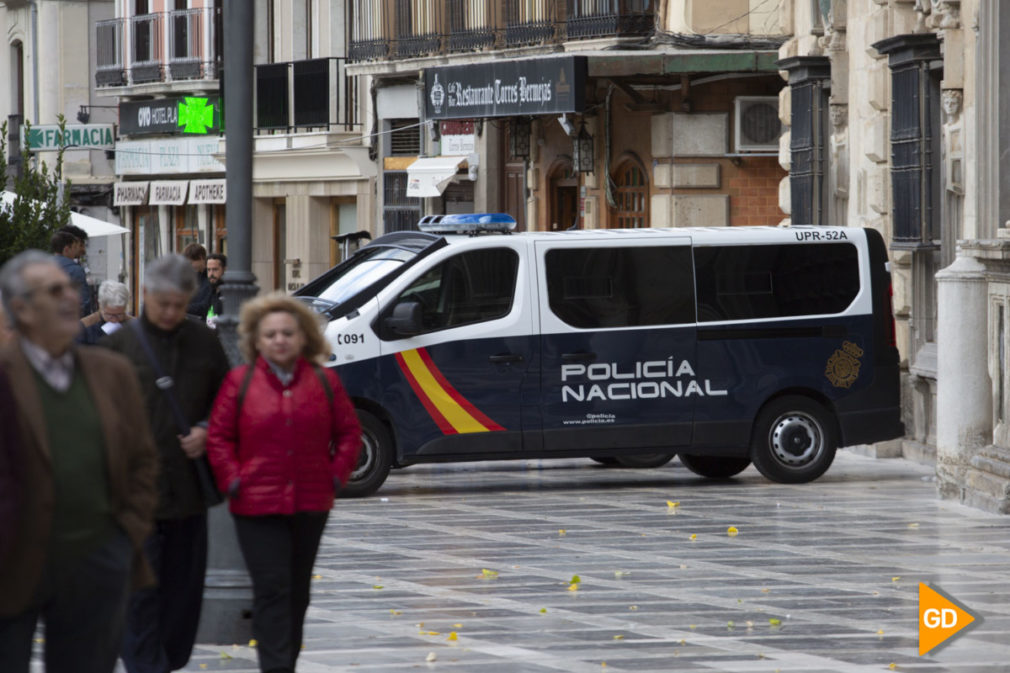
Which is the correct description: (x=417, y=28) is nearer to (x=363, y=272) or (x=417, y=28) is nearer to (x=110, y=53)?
(x=110, y=53)

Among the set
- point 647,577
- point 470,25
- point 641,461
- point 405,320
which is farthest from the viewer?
point 470,25

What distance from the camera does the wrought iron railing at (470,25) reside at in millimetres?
32344

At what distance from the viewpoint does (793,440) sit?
643 inches

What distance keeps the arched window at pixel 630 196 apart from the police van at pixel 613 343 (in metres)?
11.6

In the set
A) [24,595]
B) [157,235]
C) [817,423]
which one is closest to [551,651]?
[24,595]

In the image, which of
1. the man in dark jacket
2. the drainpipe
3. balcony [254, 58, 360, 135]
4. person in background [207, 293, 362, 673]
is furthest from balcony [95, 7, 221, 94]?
person in background [207, 293, 362, 673]

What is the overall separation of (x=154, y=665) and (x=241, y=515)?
71cm

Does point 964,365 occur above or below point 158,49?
below

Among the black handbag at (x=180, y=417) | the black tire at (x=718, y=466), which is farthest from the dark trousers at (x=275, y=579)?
the black tire at (x=718, y=466)

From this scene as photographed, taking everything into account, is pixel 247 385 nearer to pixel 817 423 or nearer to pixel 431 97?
pixel 817 423

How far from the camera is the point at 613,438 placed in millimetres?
15828

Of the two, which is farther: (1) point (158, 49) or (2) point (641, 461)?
(1) point (158, 49)

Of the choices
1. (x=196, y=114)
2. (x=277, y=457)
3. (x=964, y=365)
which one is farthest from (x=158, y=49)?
(x=277, y=457)

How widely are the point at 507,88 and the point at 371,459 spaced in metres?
12.8
